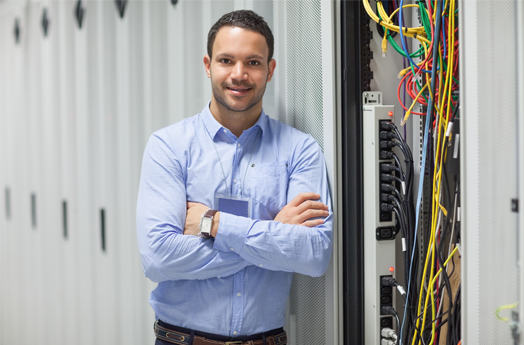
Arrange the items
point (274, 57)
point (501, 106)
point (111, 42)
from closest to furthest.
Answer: point (501, 106), point (274, 57), point (111, 42)

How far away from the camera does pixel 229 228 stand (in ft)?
5.06

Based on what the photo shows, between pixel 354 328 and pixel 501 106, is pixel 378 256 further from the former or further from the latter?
pixel 501 106

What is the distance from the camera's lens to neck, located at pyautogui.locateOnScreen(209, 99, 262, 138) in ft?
5.80

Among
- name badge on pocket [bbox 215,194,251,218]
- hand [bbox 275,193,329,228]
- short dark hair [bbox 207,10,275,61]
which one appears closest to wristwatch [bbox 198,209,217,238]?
name badge on pocket [bbox 215,194,251,218]

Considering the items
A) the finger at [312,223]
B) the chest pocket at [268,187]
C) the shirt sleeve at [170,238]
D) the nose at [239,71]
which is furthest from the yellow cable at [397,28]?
the shirt sleeve at [170,238]

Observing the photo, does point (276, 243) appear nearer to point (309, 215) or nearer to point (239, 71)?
point (309, 215)

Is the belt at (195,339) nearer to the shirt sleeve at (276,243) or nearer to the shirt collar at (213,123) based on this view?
the shirt sleeve at (276,243)

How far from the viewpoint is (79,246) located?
120 inches

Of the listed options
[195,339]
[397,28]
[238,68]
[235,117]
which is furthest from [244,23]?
[195,339]

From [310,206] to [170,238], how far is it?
0.48 m

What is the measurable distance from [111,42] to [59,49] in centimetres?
53

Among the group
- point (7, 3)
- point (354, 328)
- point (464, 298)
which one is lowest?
point (354, 328)

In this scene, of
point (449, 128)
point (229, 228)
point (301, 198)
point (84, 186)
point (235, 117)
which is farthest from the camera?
point (84, 186)

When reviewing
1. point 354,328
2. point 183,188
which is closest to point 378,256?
point 354,328
